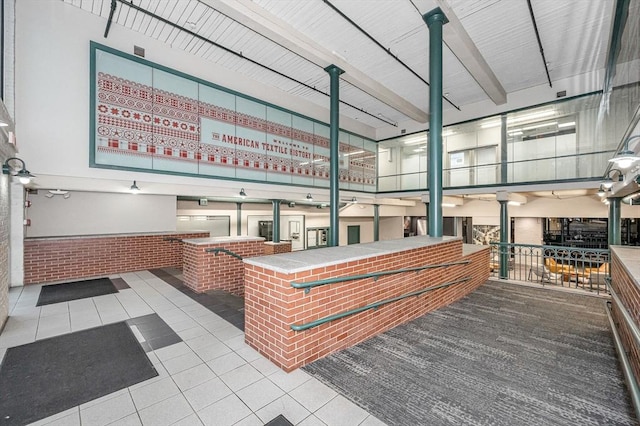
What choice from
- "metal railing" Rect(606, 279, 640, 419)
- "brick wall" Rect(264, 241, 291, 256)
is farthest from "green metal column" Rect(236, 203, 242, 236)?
"metal railing" Rect(606, 279, 640, 419)

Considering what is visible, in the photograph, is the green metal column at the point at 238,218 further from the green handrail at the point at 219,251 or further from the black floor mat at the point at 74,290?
the green handrail at the point at 219,251

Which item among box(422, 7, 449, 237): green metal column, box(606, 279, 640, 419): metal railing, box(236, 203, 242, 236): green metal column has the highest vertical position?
box(422, 7, 449, 237): green metal column

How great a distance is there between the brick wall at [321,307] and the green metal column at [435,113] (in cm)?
163

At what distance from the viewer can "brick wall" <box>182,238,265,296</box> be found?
534 centimetres

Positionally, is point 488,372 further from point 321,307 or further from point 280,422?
point 280,422

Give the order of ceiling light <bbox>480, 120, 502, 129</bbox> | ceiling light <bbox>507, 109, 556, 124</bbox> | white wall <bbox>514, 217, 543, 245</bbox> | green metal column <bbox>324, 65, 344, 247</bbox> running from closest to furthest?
green metal column <bbox>324, 65, 344, 247</bbox>, ceiling light <bbox>507, 109, 556, 124</bbox>, ceiling light <bbox>480, 120, 502, 129</bbox>, white wall <bbox>514, 217, 543, 245</bbox>

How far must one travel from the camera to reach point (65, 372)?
105 inches

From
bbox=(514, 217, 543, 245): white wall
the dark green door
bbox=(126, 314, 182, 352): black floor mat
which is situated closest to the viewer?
bbox=(126, 314, 182, 352): black floor mat

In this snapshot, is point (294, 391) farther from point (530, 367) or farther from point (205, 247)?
point (205, 247)

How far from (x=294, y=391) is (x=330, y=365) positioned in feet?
1.77

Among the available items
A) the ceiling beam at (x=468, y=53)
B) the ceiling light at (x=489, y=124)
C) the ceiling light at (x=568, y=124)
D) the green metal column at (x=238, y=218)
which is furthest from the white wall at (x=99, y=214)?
the ceiling light at (x=568, y=124)

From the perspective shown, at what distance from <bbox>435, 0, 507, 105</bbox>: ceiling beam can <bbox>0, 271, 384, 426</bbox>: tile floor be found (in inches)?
250

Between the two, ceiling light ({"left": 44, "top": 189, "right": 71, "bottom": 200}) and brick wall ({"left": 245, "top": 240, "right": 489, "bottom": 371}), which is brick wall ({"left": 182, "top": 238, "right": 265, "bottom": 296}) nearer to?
brick wall ({"left": 245, "top": 240, "right": 489, "bottom": 371})

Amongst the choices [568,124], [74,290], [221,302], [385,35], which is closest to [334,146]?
[385,35]
